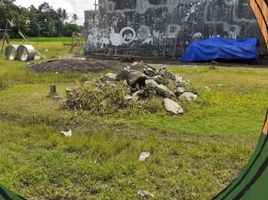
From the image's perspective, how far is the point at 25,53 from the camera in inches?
626

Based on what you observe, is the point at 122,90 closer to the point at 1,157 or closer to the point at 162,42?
the point at 1,157

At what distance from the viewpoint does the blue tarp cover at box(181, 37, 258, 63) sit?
15227 millimetres

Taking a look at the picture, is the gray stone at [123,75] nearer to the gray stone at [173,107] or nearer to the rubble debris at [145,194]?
the gray stone at [173,107]

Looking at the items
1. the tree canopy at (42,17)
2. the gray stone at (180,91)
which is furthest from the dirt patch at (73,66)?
the tree canopy at (42,17)

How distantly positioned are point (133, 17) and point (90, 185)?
1434 centimetres

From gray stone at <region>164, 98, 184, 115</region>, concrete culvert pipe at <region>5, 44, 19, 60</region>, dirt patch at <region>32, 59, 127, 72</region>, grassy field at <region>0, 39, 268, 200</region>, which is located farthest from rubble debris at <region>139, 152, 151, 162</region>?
concrete culvert pipe at <region>5, 44, 19, 60</region>

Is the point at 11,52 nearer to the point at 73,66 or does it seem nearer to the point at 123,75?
the point at 73,66

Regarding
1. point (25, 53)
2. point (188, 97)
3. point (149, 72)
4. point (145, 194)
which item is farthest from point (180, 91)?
point (25, 53)

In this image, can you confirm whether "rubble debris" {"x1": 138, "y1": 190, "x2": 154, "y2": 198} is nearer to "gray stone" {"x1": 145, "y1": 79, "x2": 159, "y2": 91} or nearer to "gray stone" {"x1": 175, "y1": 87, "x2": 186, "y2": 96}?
"gray stone" {"x1": 145, "y1": 79, "x2": 159, "y2": 91}

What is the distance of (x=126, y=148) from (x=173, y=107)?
1882 millimetres

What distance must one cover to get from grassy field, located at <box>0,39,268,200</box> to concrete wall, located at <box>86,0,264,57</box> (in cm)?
840

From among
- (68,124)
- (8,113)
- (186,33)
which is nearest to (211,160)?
(68,124)

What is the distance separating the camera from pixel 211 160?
449 centimetres

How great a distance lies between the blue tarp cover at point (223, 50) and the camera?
15227 mm
